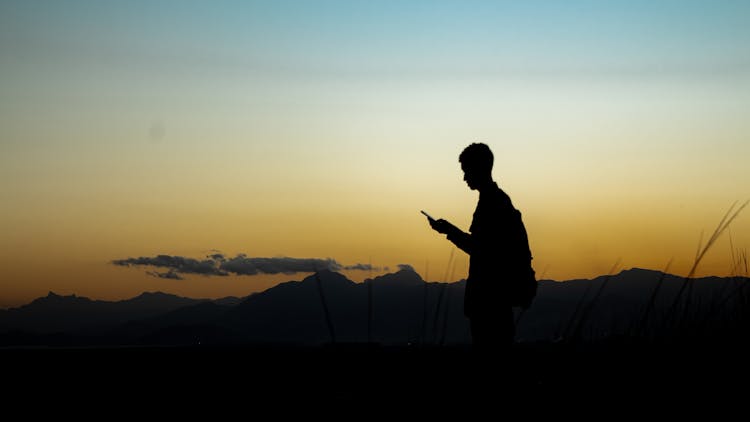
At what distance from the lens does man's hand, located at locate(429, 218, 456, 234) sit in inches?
213

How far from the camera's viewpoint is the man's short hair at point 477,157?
17.6 feet

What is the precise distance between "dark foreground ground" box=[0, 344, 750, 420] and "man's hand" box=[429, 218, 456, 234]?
2.39ft

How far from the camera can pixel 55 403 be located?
507cm

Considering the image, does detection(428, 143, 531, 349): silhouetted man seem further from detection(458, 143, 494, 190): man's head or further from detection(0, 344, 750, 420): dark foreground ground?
detection(0, 344, 750, 420): dark foreground ground

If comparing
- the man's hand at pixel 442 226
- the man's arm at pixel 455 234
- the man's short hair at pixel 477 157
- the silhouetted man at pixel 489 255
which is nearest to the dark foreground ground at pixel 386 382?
the silhouetted man at pixel 489 255

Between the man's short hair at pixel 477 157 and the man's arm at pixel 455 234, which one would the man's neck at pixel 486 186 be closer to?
the man's short hair at pixel 477 157

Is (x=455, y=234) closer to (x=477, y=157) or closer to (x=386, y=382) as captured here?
(x=477, y=157)

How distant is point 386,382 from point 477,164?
66.0 inches

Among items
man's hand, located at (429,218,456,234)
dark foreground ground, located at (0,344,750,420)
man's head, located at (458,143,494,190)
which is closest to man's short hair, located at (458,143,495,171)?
man's head, located at (458,143,494,190)

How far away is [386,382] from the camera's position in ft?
20.2

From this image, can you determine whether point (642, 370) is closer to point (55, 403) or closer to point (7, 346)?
point (55, 403)

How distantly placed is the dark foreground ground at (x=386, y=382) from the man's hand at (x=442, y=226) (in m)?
0.73

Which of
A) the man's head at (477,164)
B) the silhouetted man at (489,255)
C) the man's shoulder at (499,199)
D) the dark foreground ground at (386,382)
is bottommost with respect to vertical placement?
the dark foreground ground at (386,382)

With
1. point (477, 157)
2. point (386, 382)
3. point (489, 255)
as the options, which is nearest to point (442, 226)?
point (489, 255)
